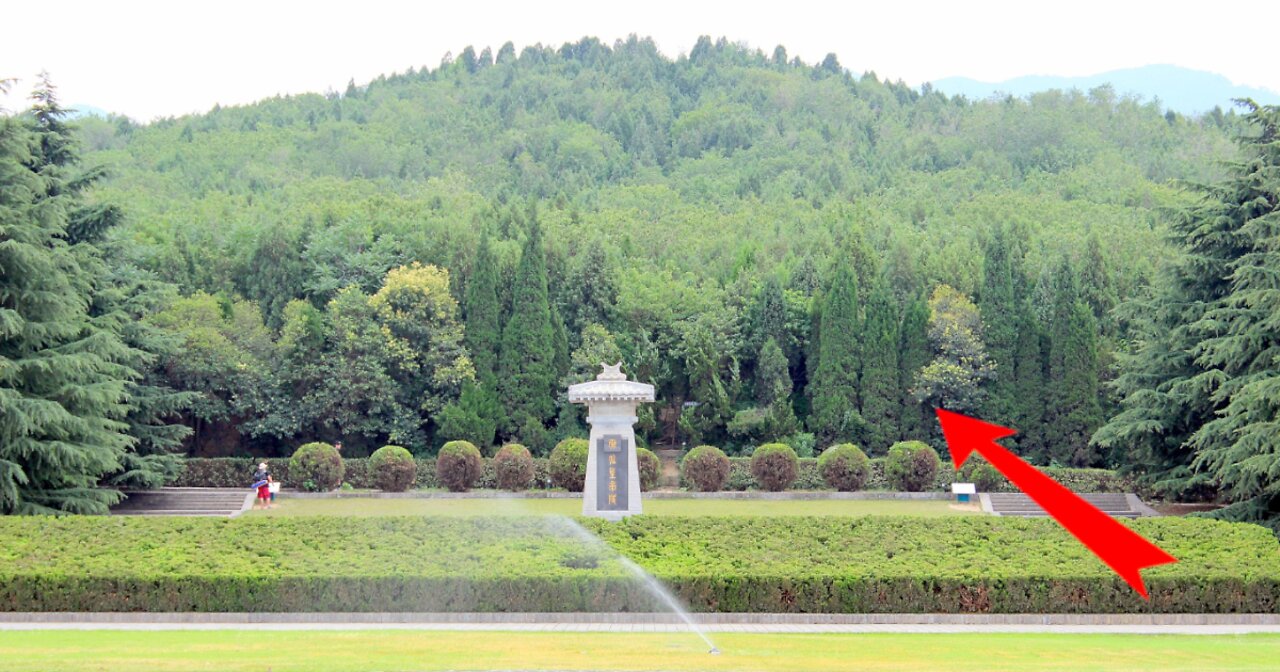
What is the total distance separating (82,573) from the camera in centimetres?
1955

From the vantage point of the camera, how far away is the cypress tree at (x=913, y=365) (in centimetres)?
4294

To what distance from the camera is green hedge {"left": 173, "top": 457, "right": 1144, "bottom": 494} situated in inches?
1454

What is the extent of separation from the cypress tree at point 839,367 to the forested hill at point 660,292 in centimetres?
7

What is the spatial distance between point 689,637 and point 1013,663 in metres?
3.90

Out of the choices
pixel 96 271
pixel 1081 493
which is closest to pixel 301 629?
pixel 96 271

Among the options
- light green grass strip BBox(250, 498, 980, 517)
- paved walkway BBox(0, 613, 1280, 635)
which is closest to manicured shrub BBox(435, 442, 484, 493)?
light green grass strip BBox(250, 498, 980, 517)

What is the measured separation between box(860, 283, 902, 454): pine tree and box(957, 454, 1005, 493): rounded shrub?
5938mm

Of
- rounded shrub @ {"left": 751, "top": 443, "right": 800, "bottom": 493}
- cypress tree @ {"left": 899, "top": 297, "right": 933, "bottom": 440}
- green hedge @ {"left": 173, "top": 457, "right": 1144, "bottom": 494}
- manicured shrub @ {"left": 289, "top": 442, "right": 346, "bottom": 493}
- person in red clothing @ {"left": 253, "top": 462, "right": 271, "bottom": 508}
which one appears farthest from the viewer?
cypress tree @ {"left": 899, "top": 297, "right": 933, "bottom": 440}

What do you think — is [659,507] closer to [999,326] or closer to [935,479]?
[935,479]

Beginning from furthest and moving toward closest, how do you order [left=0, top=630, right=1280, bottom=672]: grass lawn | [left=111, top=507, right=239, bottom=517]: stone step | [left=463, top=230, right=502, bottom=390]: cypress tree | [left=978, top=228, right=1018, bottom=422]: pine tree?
[left=978, top=228, right=1018, bottom=422]: pine tree < [left=463, top=230, right=502, bottom=390]: cypress tree < [left=111, top=507, right=239, bottom=517]: stone step < [left=0, top=630, right=1280, bottom=672]: grass lawn

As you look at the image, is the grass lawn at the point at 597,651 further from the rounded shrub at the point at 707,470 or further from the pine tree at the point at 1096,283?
the pine tree at the point at 1096,283

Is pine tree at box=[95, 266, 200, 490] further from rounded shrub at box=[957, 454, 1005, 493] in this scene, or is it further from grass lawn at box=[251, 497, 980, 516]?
rounded shrub at box=[957, 454, 1005, 493]

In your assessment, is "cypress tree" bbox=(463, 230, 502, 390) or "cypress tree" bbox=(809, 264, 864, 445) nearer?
"cypress tree" bbox=(463, 230, 502, 390)

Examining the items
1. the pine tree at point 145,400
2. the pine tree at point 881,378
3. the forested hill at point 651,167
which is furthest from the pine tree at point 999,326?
the pine tree at point 145,400
